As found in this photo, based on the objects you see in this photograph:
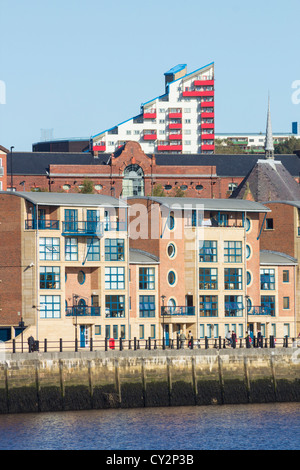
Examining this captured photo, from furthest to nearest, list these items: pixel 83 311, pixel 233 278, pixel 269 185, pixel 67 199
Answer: pixel 269 185, pixel 233 278, pixel 67 199, pixel 83 311

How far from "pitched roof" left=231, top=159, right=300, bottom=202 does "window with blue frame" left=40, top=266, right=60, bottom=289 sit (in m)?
45.2

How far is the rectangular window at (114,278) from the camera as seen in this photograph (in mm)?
98062

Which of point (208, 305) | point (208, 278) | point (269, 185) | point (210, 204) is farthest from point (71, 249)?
point (269, 185)

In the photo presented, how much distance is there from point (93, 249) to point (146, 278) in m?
5.35

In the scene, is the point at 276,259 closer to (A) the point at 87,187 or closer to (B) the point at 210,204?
(B) the point at 210,204

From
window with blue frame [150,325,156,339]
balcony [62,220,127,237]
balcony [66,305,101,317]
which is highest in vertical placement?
balcony [62,220,127,237]

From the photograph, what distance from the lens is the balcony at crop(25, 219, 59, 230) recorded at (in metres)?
95.0

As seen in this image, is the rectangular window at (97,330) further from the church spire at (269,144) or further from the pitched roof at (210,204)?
the church spire at (269,144)

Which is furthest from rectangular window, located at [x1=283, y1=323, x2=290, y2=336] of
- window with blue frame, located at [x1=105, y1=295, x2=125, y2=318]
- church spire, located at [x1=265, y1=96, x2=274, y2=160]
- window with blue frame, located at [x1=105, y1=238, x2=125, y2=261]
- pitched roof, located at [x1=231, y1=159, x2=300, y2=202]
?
church spire, located at [x1=265, y1=96, x2=274, y2=160]

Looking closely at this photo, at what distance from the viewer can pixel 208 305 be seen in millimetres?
102562

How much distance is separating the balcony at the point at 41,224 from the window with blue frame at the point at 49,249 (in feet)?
3.08

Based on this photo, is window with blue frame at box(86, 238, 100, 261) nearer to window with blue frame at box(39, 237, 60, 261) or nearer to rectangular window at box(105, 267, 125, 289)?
rectangular window at box(105, 267, 125, 289)

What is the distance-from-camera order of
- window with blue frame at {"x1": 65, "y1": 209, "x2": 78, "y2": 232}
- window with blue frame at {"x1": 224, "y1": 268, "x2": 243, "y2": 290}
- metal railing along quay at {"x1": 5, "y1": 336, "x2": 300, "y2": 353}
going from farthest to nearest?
window with blue frame at {"x1": 224, "y1": 268, "x2": 243, "y2": 290} → window with blue frame at {"x1": 65, "y1": 209, "x2": 78, "y2": 232} → metal railing along quay at {"x1": 5, "y1": 336, "x2": 300, "y2": 353}
